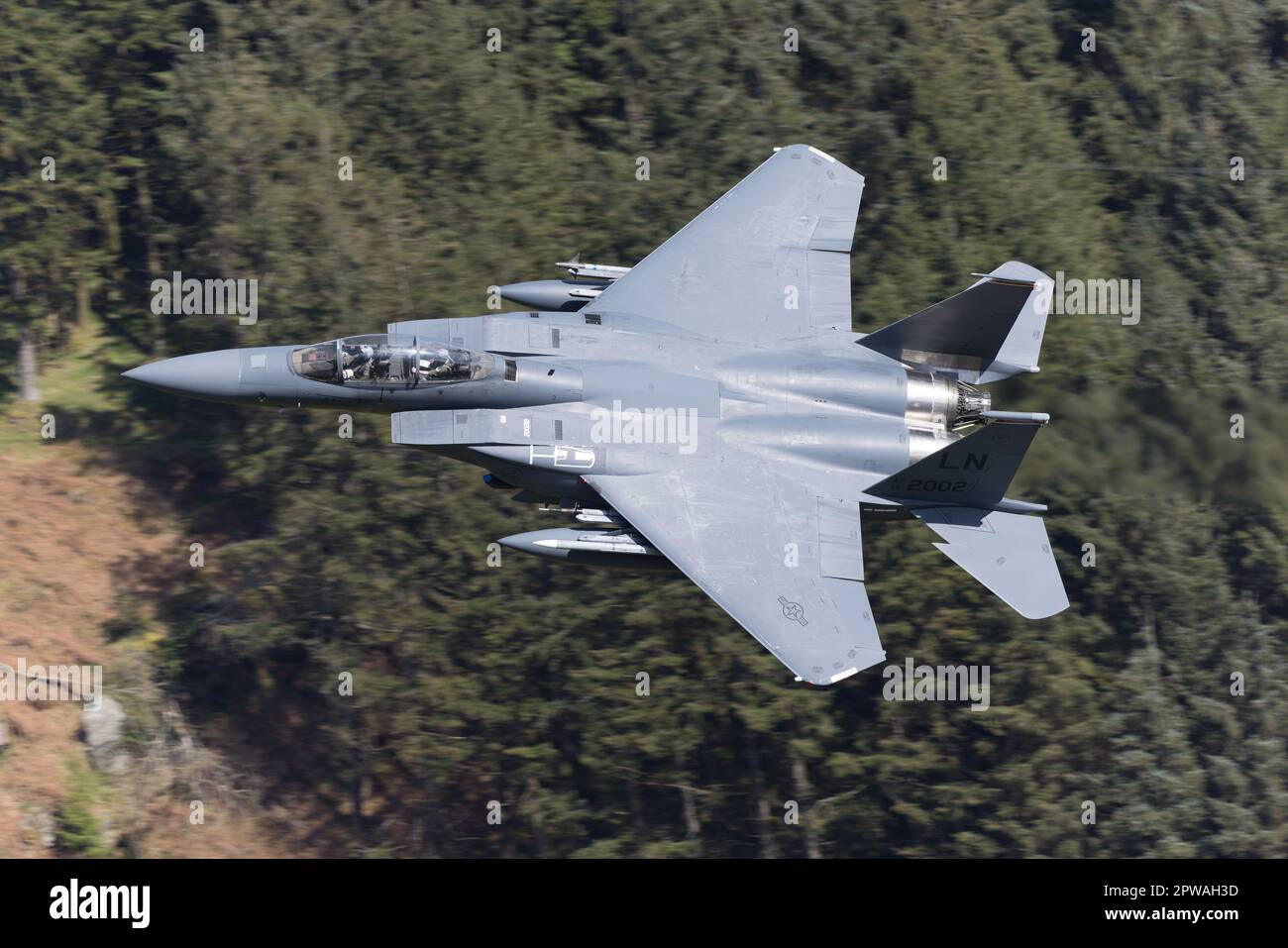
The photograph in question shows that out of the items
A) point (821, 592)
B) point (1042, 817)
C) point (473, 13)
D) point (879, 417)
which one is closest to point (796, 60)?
point (473, 13)

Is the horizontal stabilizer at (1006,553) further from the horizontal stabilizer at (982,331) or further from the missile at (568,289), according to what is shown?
the missile at (568,289)

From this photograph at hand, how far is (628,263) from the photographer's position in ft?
84.8

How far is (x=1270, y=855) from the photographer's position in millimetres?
24375

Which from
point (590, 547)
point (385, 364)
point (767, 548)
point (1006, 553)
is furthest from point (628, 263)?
point (1006, 553)

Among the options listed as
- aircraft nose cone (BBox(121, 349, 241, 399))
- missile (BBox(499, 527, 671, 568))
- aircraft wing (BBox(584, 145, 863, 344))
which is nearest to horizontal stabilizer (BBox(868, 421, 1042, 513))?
aircraft wing (BBox(584, 145, 863, 344))

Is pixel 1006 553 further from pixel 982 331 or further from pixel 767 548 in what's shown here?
pixel 767 548

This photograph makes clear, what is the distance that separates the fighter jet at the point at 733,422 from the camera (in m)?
19.6

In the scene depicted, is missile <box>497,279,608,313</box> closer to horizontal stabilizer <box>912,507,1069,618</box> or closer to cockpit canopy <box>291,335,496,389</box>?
cockpit canopy <box>291,335,496,389</box>

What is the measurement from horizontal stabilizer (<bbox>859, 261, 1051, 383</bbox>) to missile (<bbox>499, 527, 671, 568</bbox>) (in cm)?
434

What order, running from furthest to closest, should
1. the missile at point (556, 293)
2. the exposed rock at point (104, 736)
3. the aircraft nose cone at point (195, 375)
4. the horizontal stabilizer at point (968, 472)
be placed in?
the exposed rock at point (104, 736), the missile at point (556, 293), the horizontal stabilizer at point (968, 472), the aircraft nose cone at point (195, 375)

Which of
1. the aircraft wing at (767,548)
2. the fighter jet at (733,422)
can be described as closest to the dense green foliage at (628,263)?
the fighter jet at (733,422)

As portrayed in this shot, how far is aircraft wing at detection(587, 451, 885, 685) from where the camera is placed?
1906 cm

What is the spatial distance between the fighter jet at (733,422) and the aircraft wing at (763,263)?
56 millimetres

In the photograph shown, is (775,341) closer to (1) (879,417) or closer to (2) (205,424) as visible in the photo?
(1) (879,417)
